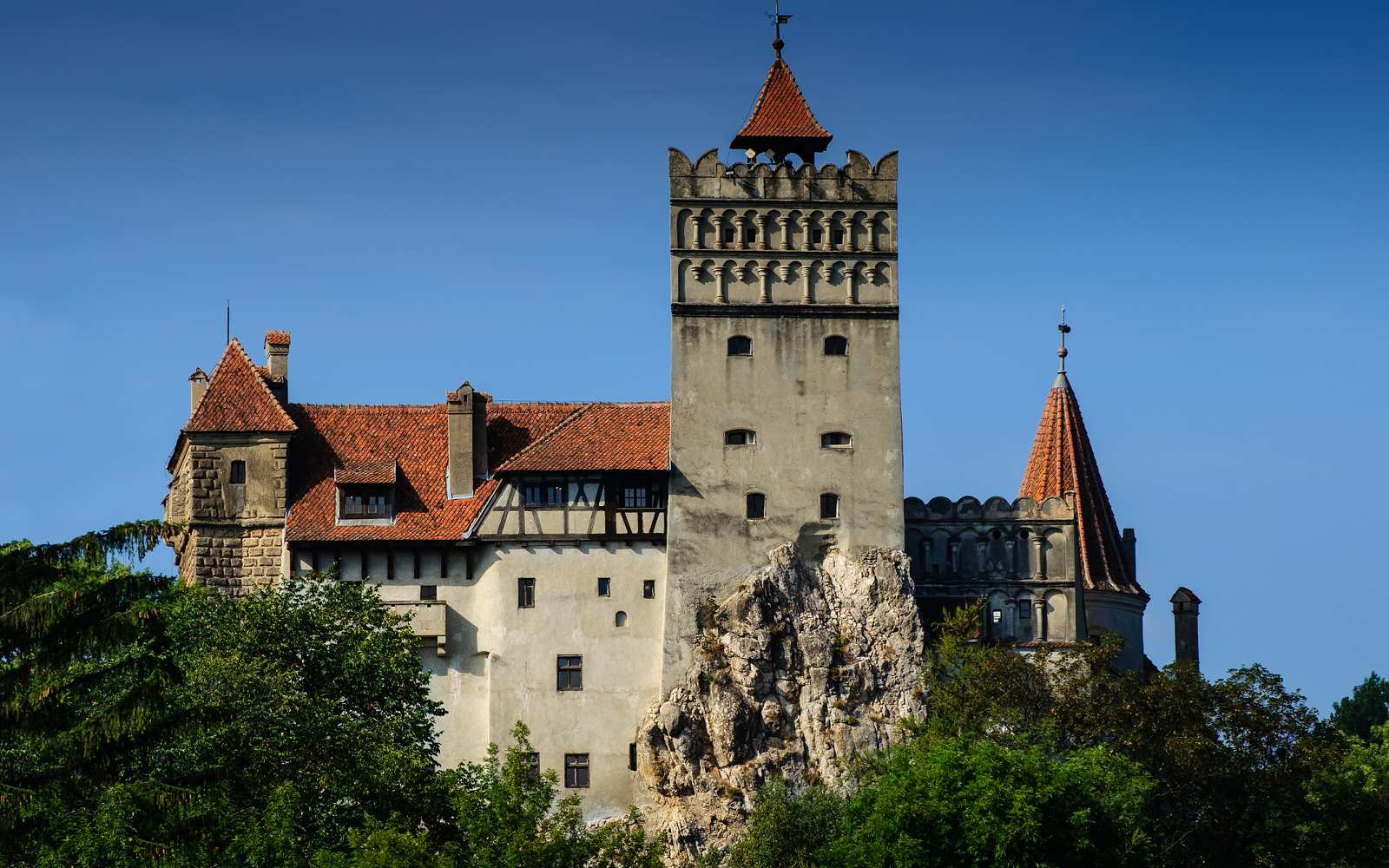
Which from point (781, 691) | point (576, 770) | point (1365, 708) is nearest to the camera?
point (576, 770)

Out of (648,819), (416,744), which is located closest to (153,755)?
(416,744)

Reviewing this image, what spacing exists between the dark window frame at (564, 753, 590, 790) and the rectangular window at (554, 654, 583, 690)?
2.04 metres

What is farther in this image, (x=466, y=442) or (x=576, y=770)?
(x=466, y=442)

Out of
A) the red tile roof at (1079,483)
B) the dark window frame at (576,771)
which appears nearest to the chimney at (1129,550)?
the red tile roof at (1079,483)

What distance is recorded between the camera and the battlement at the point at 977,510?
8375 centimetres

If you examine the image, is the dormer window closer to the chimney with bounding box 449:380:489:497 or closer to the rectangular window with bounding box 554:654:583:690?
the chimney with bounding box 449:380:489:497

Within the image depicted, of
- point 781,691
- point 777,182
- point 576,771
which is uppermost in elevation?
point 777,182

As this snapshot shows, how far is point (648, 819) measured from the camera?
78.5 m

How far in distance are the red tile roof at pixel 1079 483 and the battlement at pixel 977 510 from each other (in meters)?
1.38

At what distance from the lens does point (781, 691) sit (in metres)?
79.9

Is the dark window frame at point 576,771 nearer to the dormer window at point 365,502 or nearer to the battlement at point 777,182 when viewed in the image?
the dormer window at point 365,502

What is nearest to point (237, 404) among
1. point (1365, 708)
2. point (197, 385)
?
point (197, 385)

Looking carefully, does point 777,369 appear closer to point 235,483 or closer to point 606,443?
point 606,443

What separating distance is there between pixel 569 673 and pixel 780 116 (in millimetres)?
19198
